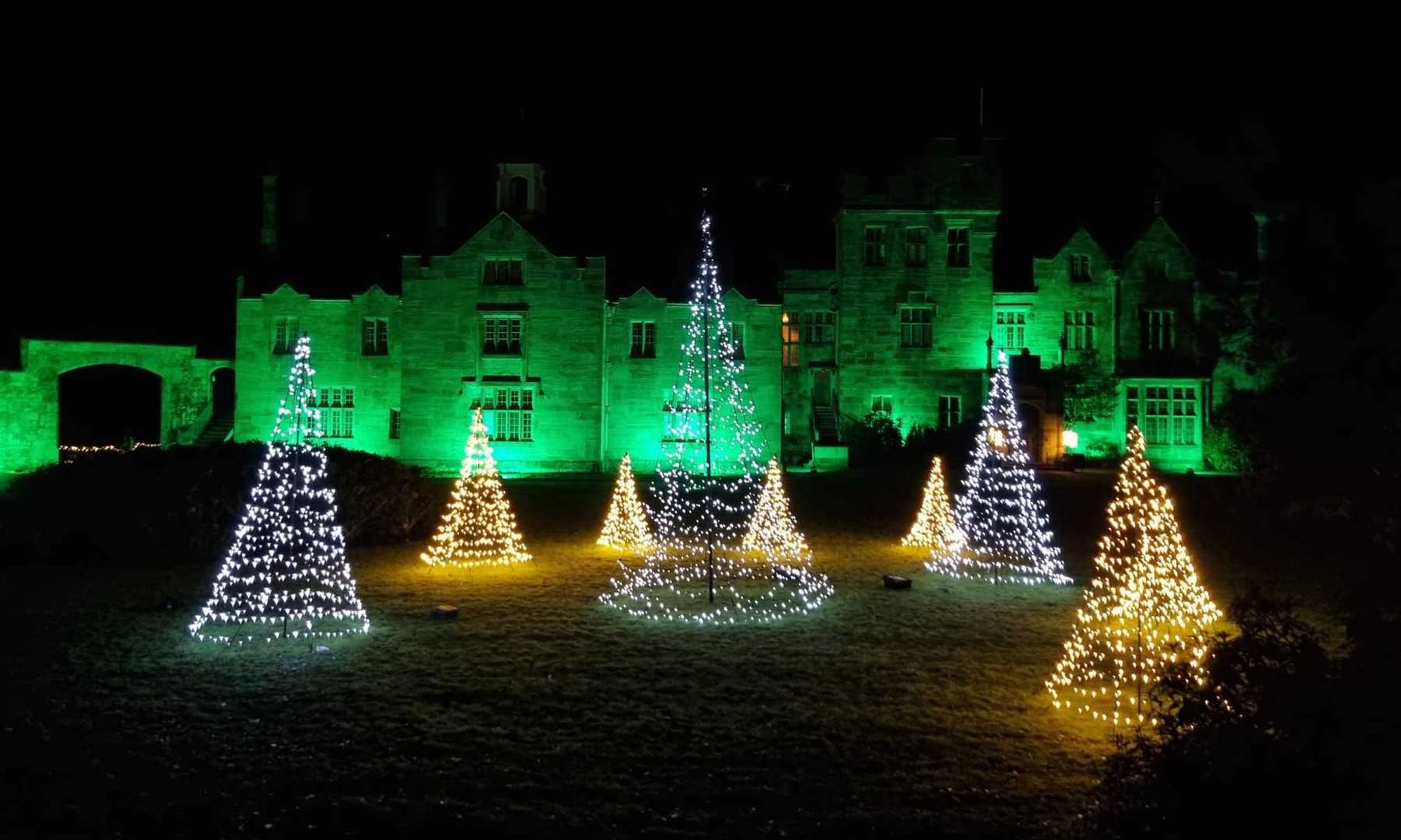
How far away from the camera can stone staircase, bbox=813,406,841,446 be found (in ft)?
111

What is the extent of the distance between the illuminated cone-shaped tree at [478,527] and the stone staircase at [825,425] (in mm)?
18644

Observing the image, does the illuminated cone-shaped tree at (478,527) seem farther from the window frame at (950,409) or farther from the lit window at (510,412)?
the window frame at (950,409)

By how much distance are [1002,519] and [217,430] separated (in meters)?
30.4

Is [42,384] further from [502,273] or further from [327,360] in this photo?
[502,273]

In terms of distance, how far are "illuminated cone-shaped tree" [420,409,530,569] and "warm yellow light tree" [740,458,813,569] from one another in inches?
141

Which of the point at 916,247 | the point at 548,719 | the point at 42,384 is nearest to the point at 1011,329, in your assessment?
the point at 916,247

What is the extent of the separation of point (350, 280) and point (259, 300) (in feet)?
10.3

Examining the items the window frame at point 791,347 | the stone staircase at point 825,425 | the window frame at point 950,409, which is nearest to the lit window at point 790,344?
the window frame at point 791,347

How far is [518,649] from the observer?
9664 mm

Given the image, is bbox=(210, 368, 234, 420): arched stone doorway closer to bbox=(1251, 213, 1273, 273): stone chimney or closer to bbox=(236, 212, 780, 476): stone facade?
bbox=(236, 212, 780, 476): stone facade

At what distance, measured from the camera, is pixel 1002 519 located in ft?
51.0

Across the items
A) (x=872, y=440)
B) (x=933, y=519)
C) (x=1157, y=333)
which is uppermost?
(x=1157, y=333)

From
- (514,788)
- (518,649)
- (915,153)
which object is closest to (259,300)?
(915,153)

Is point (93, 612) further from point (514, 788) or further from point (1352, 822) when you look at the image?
point (1352, 822)
